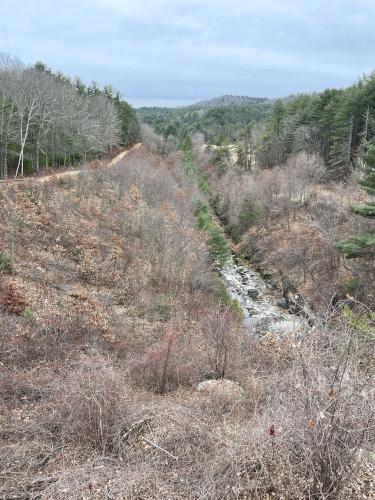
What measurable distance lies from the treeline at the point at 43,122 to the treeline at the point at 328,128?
24782 mm

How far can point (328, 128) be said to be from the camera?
5450 cm

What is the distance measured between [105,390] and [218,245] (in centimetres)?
2805

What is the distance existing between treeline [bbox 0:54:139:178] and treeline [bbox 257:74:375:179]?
976 inches

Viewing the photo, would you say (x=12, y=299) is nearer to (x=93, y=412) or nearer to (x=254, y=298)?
(x=93, y=412)

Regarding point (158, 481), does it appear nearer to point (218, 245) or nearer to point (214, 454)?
point (214, 454)

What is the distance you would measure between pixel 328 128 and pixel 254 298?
111 ft

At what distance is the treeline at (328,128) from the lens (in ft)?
155

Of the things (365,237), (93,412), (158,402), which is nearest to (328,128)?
(365,237)

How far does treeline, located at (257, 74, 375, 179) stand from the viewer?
47156 mm

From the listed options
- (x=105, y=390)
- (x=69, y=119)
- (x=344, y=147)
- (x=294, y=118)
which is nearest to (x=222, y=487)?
(x=105, y=390)

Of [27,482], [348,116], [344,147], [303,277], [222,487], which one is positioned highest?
[348,116]

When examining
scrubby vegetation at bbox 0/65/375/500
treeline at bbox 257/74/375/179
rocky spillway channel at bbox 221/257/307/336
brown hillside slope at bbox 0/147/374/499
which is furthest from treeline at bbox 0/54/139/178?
treeline at bbox 257/74/375/179

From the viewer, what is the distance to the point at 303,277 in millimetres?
32094

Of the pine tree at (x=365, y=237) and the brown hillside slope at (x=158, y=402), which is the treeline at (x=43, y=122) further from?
the pine tree at (x=365, y=237)
